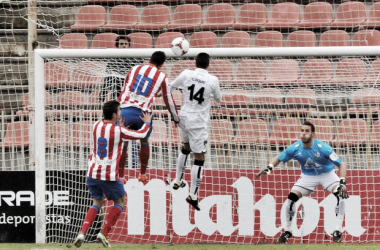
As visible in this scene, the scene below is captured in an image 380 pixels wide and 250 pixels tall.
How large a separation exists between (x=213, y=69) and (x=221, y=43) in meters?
1.61

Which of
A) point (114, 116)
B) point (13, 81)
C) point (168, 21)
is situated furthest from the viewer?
point (168, 21)

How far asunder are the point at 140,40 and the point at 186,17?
3.59 feet

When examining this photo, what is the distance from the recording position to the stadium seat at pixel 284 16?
1298 centimetres

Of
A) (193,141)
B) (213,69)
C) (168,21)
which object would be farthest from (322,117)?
(168,21)

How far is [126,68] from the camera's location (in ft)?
34.3

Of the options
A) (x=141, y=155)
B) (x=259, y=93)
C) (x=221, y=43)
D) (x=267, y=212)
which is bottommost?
(x=267, y=212)

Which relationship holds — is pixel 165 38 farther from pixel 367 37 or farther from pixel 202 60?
pixel 202 60

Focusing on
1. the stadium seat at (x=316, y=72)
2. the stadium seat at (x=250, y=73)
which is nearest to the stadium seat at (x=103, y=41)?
the stadium seat at (x=250, y=73)

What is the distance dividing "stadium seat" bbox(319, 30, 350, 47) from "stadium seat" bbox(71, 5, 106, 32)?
145 inches

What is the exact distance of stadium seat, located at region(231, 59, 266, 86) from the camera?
11.0 meters

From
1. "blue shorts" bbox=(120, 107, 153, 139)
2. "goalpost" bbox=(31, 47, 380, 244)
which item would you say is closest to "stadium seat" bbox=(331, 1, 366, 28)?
"goalpost" bbox=(31, 47, 380, 244)

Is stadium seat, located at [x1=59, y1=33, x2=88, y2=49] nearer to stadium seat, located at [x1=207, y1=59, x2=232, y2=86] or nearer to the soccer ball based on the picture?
stadium seat, located at [x1=207, y1=59, x2=232, y2=86]

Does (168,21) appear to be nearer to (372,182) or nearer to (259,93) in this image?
(259,93)

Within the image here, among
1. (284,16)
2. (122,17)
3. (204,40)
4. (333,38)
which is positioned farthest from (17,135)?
(333,38)
